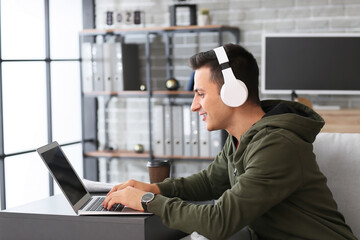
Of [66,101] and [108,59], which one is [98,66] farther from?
[66,101]

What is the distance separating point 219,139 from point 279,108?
8.16ft

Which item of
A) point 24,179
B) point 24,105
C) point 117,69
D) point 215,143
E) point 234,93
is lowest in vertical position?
point 24,179

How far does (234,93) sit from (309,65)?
2.57 meters

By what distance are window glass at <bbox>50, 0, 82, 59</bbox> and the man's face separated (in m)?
2.62

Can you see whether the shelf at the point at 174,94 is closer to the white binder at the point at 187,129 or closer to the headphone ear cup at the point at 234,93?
the white binder at the point at 187,129

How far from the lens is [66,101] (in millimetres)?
4648

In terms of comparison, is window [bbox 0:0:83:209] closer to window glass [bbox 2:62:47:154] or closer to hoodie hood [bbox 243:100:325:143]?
window glass [bbox 2:62:47:154]

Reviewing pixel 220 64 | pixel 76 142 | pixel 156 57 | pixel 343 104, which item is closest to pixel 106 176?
pixel 76 142

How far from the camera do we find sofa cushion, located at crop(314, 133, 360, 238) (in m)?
2.04

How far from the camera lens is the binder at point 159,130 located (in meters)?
4.50

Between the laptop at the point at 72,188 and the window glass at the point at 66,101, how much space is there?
7.79 feet

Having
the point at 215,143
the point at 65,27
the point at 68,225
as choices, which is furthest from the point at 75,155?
the point at 68,225

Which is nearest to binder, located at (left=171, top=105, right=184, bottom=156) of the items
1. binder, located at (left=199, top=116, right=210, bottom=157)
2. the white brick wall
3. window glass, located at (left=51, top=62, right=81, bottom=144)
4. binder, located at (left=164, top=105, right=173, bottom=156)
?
binder, located at (left=164, top=105, right=173, bottom=156)

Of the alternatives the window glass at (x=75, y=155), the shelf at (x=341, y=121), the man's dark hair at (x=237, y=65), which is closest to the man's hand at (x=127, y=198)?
the man's dark hair at (x=237, y=65)
